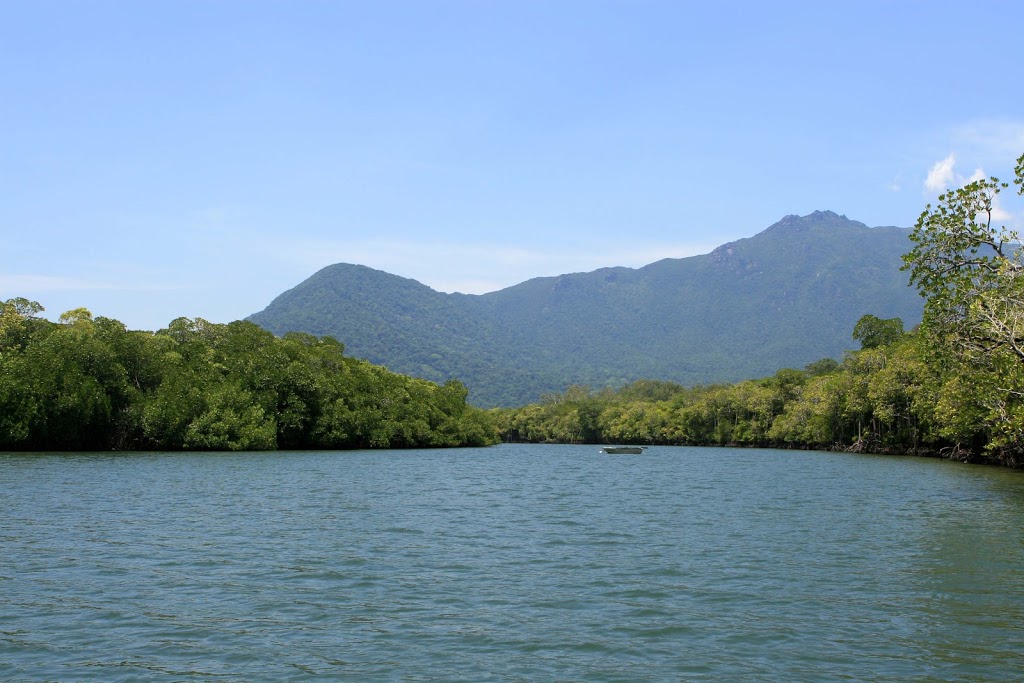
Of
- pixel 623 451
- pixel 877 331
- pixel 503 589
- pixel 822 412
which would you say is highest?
pixel 877 331

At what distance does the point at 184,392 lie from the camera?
311 feet

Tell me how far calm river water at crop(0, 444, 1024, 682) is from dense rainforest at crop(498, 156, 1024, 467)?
8.12 m

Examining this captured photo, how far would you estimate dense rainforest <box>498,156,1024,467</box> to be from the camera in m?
36.6

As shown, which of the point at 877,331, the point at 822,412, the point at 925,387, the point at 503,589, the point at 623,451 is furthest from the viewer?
the point at 877,331

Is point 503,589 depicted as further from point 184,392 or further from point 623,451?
point 623,451

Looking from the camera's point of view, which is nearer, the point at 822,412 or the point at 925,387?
the point at 925,387

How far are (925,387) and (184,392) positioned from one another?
78.4m

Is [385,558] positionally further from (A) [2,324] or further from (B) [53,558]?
(A) [2,324]

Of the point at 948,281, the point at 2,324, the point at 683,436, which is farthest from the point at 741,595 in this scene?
the point at 683,436

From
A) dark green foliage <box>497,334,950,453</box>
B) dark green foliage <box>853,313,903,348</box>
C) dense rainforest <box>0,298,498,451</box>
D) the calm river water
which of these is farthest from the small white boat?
the calm river water

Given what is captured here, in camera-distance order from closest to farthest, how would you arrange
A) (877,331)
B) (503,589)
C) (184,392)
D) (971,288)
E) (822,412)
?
1. (503,589)
2. (971,288)
3. (184,392)
4. (822,412)
5. (877,331)

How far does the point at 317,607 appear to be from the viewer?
61.4 feet

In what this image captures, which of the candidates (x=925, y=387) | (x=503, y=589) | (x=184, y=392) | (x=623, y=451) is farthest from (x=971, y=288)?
(x=623, y=451)

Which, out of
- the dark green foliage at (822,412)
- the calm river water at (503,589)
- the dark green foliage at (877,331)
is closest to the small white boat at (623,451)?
the dark green foliage at (822,412)
